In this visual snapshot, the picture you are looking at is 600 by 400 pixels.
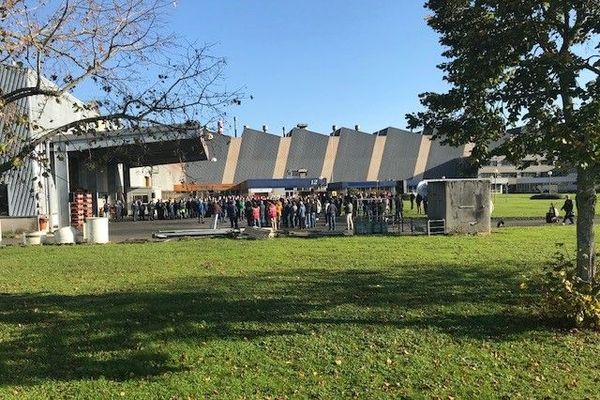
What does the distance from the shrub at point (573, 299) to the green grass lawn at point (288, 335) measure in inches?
9.4

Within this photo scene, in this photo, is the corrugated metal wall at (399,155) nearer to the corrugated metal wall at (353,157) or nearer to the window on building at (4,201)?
the corrugated metal wall at (353,157)

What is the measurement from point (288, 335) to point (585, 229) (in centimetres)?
431

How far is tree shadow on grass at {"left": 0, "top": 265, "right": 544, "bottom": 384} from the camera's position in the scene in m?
6.37

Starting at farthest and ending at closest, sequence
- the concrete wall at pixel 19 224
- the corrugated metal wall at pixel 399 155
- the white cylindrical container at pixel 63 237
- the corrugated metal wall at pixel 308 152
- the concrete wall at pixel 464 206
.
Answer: the corrugated metal wall at pixel 399 155 < the corrugated metal wall at pixel 308 152 < the concrete wall at pixel 19 224 < the concrete wall at pixel 464 206 < the white cylindrical container at pixel 63 237

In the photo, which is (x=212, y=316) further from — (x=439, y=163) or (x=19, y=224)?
(x=439, y=163)

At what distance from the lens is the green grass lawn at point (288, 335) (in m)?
5.68

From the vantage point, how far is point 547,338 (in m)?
7.17

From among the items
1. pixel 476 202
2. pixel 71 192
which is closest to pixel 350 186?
pixel 71 192

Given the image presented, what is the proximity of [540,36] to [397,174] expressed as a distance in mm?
78728

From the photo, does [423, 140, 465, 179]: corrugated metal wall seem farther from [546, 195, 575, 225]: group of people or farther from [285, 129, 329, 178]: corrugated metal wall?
[546, 195, 575, 225]: group of people

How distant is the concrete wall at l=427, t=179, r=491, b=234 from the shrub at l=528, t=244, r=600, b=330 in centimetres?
1513

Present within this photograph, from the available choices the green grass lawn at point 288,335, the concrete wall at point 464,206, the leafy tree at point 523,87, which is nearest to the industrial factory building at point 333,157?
the concrete wall at point 464,206

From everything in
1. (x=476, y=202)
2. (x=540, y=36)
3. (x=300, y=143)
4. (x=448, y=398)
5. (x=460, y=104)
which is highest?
(x=300, y=143)

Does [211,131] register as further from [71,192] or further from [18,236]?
[71,192]
